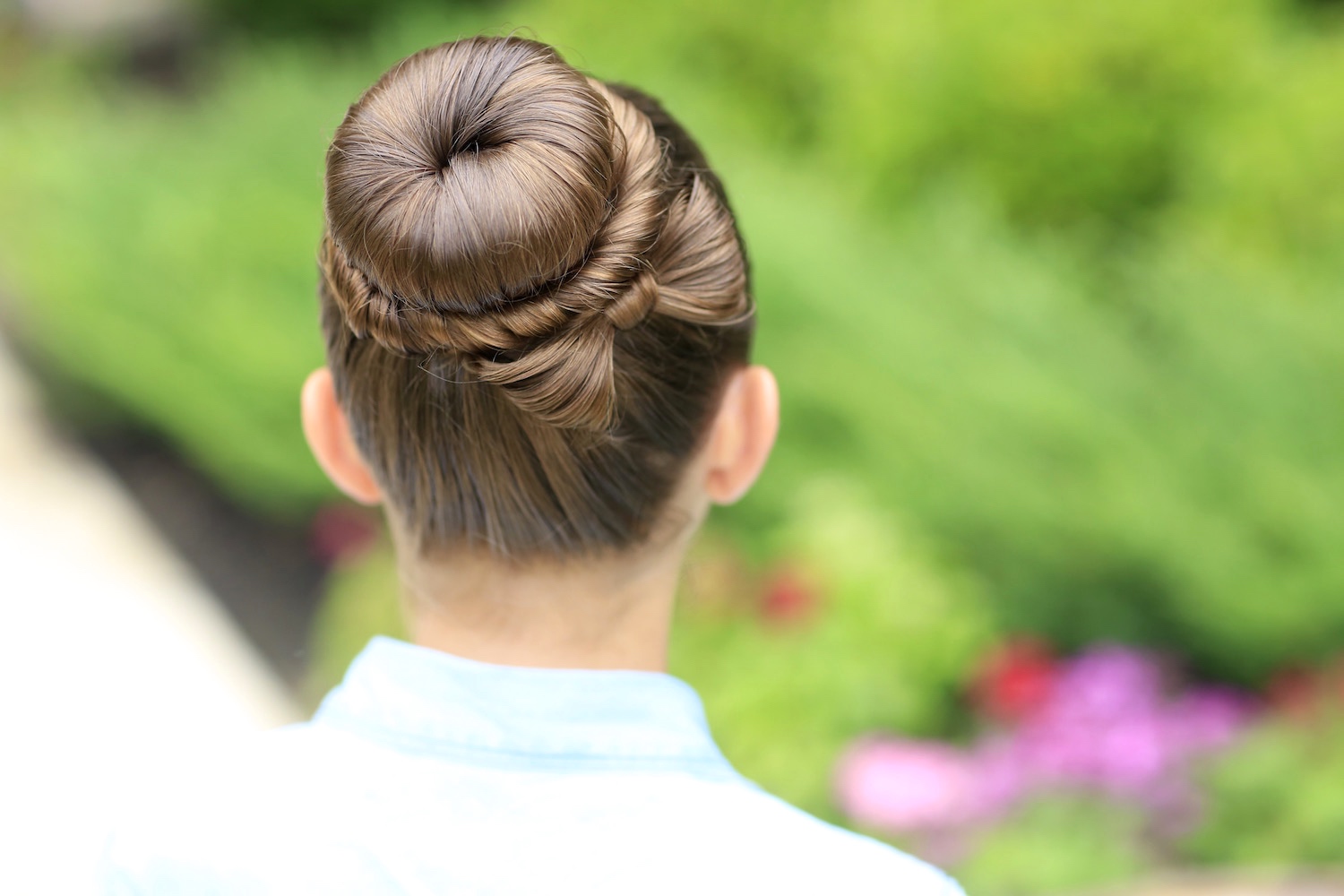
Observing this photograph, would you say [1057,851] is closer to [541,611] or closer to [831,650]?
[831,650]

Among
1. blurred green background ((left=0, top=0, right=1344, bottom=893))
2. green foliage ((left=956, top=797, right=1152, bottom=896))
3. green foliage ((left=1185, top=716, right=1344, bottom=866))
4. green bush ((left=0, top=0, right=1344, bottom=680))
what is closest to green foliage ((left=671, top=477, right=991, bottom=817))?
blurred green background ((left=0, top=0, right=1344, bottom=893))

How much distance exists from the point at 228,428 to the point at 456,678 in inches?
134

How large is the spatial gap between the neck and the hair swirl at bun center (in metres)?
0.15

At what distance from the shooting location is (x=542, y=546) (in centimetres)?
94

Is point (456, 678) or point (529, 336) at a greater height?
point (529, 336)

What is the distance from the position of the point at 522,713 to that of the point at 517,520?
0.47 feet

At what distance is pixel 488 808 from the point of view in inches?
32.8

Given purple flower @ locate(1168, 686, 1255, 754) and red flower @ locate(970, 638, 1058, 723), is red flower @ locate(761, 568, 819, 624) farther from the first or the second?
Result: purple flower @ locate(1168, 686, 1255, 754)

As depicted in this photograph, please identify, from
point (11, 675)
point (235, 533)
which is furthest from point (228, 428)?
point (11, 675)

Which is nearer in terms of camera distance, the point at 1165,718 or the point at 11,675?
the point at 1165,718

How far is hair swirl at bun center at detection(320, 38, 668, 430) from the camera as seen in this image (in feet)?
2.65

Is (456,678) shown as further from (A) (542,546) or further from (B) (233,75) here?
(B) (233,75)

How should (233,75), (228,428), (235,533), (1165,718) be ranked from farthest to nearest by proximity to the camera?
(233,75)
(235,533)
(228,428)
(1165,718)

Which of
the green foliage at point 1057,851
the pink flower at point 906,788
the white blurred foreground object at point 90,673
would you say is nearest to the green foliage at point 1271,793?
the green foliage at point 1057,851
